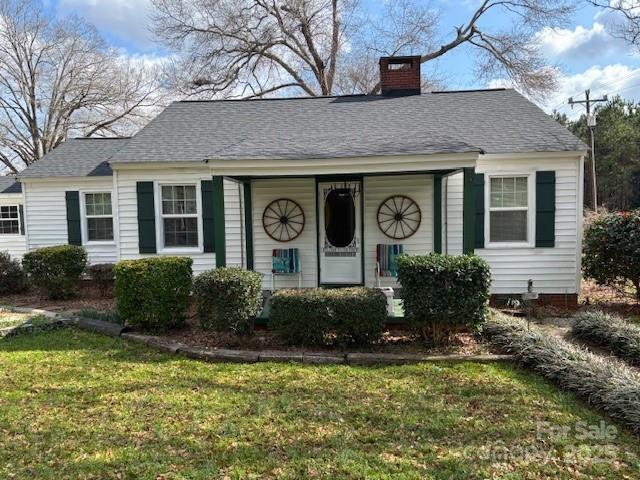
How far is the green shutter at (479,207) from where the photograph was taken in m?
7.86

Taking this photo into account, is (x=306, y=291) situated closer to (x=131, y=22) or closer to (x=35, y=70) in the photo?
(x=131, y=22)

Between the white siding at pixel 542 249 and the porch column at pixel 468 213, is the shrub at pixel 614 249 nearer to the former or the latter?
the white siding at pixel 542 249

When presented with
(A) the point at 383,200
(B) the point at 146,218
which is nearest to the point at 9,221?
(B) the point at 146,218

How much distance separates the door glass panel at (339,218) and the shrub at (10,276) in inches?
284

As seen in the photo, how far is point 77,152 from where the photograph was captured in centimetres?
1155

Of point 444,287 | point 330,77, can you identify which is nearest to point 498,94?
point 444,287

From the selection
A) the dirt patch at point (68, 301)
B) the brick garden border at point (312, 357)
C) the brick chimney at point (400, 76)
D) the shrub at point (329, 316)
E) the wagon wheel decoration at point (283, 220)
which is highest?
the brick chimney at point (400, 76)

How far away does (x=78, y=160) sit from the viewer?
36.2ft

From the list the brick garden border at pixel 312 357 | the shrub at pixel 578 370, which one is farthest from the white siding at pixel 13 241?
the shrub at pixel 578 370

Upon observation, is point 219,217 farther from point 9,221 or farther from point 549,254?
point 9,221

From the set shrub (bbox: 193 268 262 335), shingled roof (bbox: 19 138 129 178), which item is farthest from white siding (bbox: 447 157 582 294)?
shingled roof (bbox: 19 138 129 178)

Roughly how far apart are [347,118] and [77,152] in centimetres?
743

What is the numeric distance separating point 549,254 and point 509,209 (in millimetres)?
1087

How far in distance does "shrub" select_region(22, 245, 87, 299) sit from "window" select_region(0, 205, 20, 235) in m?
7.47
